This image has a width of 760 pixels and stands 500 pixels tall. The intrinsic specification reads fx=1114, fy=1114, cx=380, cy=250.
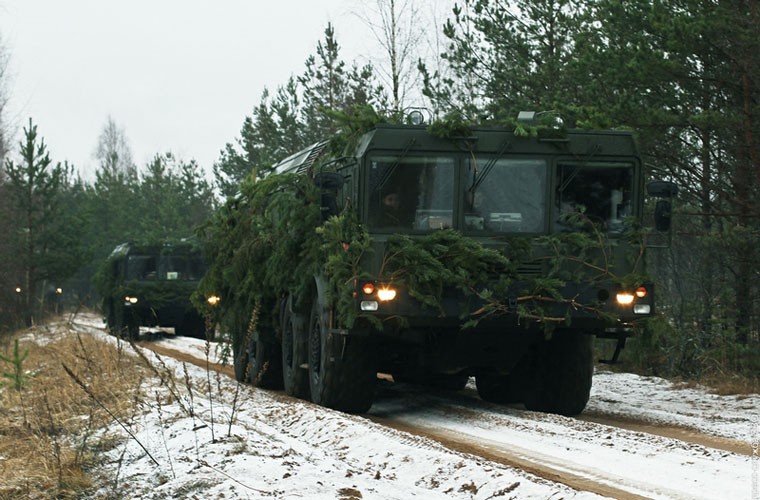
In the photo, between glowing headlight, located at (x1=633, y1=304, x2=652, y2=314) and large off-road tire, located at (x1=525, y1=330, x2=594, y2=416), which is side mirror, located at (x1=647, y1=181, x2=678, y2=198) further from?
large off-road tire, located at (x1=525, y1=330, x2=594, y2=416)

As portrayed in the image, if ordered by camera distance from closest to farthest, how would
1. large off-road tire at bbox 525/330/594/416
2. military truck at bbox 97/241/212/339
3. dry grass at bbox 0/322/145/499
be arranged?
1. dry grass at bbox 0/322/145/499
2. large off-road tire at bbox 525/330/594/416
3. military truck at bbox 97/241/212/339

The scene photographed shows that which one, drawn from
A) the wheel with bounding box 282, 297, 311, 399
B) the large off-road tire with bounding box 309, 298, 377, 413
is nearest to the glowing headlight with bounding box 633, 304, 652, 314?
the large off-road tire with bounding box 309, 298, 377, 413

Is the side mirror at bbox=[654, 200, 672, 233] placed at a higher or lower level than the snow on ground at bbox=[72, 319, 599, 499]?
higher

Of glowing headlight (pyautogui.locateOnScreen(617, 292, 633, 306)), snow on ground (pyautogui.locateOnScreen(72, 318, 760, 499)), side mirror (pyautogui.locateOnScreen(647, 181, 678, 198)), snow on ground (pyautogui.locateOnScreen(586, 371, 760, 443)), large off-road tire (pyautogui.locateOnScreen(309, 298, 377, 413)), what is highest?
side mirror (pyautogui.locateOnScreen(647, 181, 678, 198))

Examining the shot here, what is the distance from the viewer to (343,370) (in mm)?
11312

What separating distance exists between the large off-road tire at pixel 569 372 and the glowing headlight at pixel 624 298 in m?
1.08

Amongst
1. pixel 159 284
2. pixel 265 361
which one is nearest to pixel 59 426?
pixel 265 361

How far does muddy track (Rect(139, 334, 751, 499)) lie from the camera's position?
7031 mm

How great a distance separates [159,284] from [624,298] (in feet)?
68.5

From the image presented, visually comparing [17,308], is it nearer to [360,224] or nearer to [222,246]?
[222,246]

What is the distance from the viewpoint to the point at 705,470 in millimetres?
7344

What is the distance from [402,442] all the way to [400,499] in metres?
2.32

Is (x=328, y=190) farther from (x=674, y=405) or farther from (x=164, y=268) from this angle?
(x=164, y=268)

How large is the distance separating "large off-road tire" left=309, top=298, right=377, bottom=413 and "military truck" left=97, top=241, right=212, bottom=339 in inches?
721
